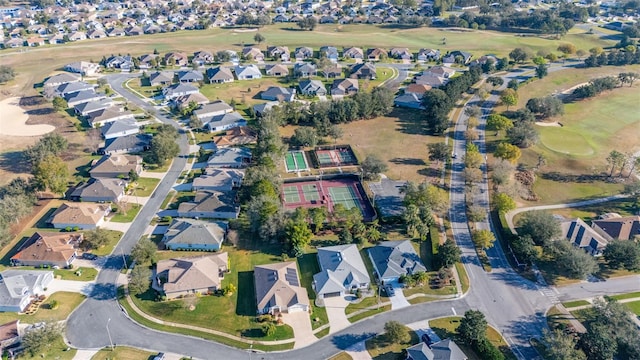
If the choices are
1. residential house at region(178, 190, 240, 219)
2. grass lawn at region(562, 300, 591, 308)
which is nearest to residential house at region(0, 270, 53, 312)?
residential house at region(178, 190, 240, 219)

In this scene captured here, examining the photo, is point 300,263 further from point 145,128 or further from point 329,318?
point 145,128

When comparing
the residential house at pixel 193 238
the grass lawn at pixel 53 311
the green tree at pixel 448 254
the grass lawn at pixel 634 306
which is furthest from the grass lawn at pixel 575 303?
the grass lawn at pixel 53 311

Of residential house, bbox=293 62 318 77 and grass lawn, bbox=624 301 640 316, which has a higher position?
residential house, bbox=293 62 318 77

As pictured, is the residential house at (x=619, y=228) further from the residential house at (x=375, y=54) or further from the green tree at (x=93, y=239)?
the residential house at (x=375, y=54)

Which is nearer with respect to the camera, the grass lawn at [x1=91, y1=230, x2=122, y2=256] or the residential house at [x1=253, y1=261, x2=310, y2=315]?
the residential house at [x1=253, y1=261, x2=310, y2=315]

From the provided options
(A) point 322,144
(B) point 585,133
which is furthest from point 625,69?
(A) point 322,144

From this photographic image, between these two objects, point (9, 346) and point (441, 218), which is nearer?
point (9, 346)

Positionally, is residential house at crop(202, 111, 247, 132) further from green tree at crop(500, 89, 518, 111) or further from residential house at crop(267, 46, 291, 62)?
green tree at crop(500, 89, 518, 111)
